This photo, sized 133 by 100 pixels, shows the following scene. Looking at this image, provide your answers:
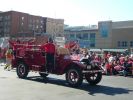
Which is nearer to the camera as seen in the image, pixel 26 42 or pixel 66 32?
pixel 26 42

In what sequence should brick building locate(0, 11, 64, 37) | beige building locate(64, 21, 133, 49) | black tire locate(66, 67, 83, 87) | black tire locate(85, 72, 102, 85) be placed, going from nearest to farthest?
black tire locate(66, 67, 83, 87), black tire locate(85, 72, 102, 85), beige building locate(64, 21, 133, 49), brick building locate(0, 11, 64, 37)

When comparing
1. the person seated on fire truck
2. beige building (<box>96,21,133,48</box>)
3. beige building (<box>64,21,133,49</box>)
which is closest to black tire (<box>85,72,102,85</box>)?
A: the person seated on fire truck

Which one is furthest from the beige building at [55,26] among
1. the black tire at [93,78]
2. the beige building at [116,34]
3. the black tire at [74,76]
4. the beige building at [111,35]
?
the black tire at [74,76]

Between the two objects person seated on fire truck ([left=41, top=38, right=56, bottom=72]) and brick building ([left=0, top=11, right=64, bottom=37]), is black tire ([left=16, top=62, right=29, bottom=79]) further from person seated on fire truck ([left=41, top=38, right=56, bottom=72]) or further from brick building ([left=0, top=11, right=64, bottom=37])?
brick building ([left=0, top=11, right=64, bottom=37])

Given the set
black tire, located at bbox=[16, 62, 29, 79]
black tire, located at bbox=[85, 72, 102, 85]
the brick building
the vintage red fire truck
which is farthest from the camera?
the brick building

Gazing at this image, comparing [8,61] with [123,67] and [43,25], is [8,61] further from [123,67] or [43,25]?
[43,25]

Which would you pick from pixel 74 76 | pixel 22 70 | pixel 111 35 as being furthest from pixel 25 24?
pixel 74 76

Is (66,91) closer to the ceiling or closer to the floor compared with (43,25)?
closer to the floor

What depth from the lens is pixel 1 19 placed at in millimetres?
99750

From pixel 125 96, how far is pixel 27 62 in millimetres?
6855

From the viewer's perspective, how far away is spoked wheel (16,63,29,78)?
53.3 ft

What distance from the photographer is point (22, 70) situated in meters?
16.5

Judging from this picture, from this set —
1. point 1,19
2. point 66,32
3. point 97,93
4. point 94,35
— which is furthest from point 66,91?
point 1,19

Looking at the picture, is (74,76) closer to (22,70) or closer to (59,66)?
(59,66)
